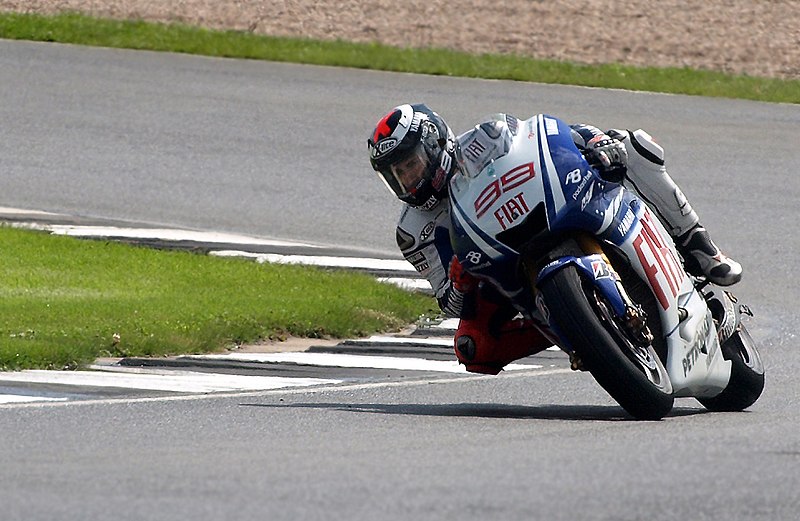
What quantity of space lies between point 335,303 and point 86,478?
5.42m

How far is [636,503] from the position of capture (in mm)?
5496

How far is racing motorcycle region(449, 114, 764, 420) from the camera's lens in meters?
7.25

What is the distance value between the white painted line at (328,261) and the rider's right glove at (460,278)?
4727mm

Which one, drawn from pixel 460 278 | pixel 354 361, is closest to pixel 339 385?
Answer: pixel 354 361

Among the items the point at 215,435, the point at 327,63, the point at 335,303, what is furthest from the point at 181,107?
the point at 215,435

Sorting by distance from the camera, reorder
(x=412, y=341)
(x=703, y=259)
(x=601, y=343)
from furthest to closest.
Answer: (x=412, y=341), (x=703, y=259), (x=601, y=343)

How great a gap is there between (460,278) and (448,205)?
0.33 meters

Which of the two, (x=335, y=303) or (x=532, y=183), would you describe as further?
(x=335, y=303)

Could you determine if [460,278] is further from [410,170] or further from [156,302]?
[156,302]

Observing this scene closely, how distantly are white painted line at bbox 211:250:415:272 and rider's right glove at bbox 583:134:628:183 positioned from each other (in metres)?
4.75

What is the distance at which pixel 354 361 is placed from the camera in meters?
9.91

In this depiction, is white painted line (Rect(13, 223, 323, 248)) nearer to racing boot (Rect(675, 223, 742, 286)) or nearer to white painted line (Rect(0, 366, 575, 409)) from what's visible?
white painted line (Rect(0, 366, 575, 409))

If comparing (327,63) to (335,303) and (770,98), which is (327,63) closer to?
(770,98)

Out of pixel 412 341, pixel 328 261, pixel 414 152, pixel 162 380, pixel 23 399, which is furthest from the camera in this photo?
pixel 328 261
